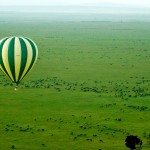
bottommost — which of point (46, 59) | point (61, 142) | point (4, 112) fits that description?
point (61, 142)

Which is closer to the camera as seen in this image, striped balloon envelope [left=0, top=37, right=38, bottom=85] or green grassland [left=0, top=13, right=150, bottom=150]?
green grassland [left=0, top=13, right=150, bottom=150]

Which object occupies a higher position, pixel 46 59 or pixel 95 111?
pixel 46 59

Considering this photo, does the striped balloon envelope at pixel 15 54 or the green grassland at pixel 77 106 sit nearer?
the green grassland at pixel 77 106

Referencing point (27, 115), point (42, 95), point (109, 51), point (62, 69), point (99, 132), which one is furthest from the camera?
point (109, 51)

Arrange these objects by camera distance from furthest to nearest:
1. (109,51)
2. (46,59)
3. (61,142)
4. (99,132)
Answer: (109,51)
(46,59)
(99,132)
(61,142)

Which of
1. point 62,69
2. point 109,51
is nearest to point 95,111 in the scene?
point 62,69

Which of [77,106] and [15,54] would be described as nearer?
[15,54]

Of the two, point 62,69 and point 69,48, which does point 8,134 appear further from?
point 69,48

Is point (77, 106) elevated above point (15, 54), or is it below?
below
